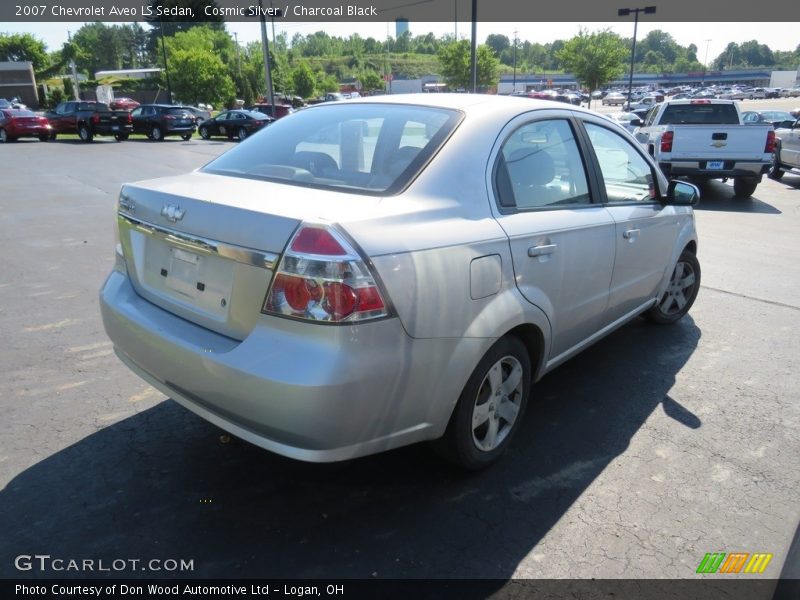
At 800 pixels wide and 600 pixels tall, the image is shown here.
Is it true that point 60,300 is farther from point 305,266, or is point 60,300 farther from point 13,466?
point 305,266

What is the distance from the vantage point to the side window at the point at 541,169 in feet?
9.90

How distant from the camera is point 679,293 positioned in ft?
16.8

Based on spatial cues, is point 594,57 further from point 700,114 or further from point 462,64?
point 700,114

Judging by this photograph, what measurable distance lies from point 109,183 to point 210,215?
12374mm

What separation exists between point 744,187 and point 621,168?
34.0 ft

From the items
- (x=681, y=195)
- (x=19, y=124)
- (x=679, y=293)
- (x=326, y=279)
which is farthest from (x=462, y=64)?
(x=326, y=279)

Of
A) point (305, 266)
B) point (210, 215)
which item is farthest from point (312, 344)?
point (210, 215)

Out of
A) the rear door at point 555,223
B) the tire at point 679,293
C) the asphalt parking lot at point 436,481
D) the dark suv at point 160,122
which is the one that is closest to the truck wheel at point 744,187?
the tire at point 679,293

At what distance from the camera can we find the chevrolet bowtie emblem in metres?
2.65

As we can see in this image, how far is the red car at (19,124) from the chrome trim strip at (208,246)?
2912 cm

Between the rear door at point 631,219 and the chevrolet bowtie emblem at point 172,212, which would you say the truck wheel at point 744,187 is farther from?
the chevrolet bowtie emblem at point 172,212

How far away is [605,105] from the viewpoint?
74.9 meters

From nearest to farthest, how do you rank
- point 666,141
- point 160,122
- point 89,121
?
1. point 666,141
2. point 89,121
3. point 160,122

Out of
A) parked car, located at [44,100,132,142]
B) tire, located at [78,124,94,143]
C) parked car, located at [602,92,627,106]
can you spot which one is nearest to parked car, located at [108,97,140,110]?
parked car, located at [44,100,132,142]
